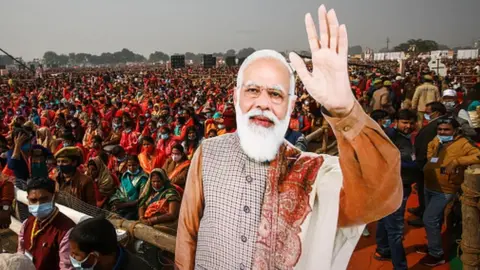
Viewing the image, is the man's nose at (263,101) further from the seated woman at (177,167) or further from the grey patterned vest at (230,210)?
the seated woman at (177,167)

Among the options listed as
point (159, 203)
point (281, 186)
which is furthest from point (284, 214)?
point (159, 203)

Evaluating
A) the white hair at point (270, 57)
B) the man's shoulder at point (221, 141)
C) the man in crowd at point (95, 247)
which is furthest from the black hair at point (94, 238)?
the white hair at point (270, 57)

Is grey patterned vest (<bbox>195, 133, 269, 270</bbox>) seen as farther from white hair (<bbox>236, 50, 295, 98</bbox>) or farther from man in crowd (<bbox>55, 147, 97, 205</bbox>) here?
man in crowd (<bbox>55, 147, 97, 205</bbox>)

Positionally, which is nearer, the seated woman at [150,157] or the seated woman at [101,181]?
the seated woman at [101,181]

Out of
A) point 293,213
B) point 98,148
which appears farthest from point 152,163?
point 293,213

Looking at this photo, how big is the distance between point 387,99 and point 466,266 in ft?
20.6

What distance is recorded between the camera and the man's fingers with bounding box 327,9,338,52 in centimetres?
125

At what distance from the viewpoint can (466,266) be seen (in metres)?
2.90

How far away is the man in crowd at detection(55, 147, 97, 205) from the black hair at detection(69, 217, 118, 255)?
1914 mm

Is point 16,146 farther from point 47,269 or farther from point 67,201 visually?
point 47,269

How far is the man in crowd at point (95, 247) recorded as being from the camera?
215cm

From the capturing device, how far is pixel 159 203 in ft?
13.0

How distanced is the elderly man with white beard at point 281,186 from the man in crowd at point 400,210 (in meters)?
2.31

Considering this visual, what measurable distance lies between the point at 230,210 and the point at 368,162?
598 millimetres
